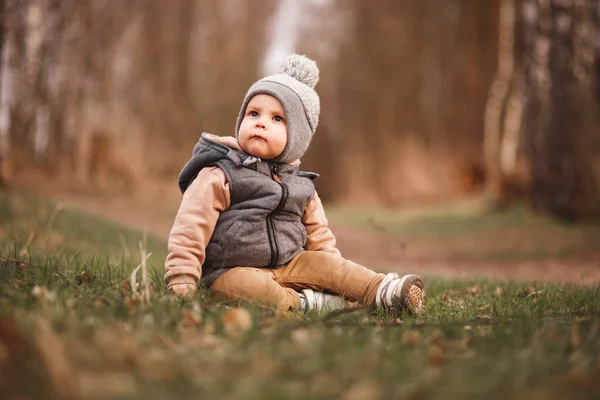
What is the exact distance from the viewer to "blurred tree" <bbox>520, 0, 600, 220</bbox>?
31.3 ft

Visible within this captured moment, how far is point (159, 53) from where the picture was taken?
16.7 metres

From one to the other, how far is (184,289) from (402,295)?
965mm

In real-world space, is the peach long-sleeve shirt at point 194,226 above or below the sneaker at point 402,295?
Result: above

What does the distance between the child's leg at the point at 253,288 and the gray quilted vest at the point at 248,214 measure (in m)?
0.07

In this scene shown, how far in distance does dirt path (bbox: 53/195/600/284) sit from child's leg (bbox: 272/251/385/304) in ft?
6.63

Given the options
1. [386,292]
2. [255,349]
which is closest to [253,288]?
[386,292]

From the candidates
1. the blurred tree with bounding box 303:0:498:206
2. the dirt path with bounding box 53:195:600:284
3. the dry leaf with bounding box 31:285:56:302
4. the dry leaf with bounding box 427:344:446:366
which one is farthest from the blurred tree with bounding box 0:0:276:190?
the dry leaf with bounding box 427:344:446:366

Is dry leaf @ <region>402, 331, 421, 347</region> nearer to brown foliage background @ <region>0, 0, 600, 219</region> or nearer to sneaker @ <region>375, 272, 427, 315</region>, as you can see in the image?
sneaker @ <region>375, 272, 427, 315</region>

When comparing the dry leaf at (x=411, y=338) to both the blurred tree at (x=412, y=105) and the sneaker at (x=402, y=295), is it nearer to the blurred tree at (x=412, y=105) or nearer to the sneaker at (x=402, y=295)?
the sneaker at (x=402, y=295)

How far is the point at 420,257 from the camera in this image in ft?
28.1

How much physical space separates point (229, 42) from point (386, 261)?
1494 centimetres

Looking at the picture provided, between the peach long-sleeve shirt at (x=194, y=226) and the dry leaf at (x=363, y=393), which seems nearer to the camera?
the dry leaf at (x=363, y=393)

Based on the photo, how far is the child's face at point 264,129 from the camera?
303 centimetres

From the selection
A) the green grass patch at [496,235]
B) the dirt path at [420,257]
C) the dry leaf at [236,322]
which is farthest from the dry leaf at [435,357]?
the green grass patch at [496,235]
